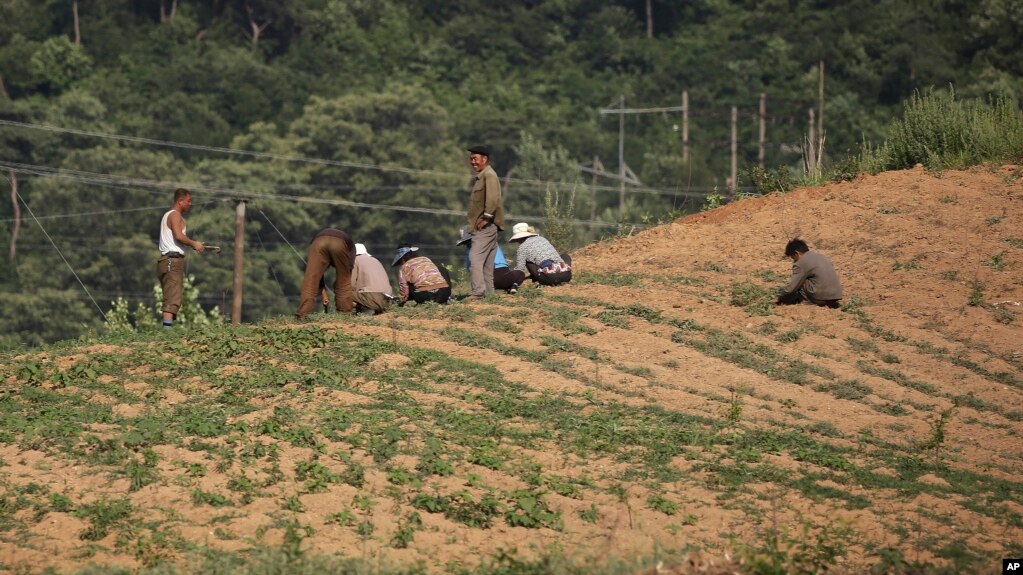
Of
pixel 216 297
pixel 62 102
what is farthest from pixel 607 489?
pixel 62 102

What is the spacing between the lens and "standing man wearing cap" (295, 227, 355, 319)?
1827cm

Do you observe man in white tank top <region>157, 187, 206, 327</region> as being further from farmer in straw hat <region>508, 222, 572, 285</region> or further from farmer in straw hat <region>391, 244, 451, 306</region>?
farmer in straw hat <region>508, 222, 572, 285</region>

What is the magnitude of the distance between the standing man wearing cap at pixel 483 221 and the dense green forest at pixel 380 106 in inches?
1290

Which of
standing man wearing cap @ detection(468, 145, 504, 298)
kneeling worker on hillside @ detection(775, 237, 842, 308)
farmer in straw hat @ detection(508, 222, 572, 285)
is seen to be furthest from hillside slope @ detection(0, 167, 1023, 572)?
standing man wearing cap @ detection(468, 145, 504, 298)

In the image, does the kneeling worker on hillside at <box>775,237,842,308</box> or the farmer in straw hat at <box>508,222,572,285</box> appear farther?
the farmer in straw hat at <box>508,222,572,285</box>

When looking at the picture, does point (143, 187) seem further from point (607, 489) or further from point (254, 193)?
point (607, 489)

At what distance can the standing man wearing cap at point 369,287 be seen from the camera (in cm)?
1834

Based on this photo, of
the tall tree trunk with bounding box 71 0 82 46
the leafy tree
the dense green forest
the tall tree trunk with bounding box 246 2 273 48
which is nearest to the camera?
the dense green forest

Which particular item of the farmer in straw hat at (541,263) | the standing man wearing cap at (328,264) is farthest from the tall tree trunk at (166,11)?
the standing man wearing cap at (328,264)

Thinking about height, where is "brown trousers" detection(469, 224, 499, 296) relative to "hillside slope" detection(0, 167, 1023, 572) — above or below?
above

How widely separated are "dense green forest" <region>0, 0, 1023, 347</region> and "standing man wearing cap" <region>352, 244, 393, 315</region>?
109ft

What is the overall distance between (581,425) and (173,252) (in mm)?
5711

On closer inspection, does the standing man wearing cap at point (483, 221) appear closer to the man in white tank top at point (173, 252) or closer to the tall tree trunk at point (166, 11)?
the man in white tank top at point (173, 252)

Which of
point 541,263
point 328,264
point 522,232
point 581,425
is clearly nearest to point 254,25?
point 522,232
